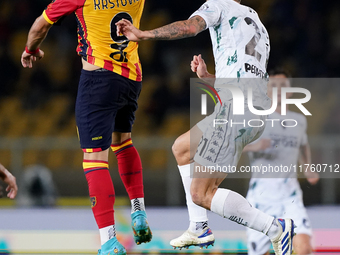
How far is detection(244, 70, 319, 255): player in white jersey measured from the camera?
3896mm

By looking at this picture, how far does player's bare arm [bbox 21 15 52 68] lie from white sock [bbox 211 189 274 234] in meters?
1.48

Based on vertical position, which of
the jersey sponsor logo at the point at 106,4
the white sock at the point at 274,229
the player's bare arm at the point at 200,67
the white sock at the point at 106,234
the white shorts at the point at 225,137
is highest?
the jersey sponsor logo at the point at 106,4

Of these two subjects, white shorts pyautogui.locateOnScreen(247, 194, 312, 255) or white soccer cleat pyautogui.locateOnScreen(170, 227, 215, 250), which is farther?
white shorts pyautogui.locateOnScreen(247, 194, 312, 255)

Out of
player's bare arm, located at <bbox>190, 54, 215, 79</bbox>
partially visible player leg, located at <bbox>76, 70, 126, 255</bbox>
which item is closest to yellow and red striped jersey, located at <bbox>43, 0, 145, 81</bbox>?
partially visible player leg, located at <bbox>76, 70, 126, 255</bbox>

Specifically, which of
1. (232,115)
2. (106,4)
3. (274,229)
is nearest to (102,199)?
(232,115)

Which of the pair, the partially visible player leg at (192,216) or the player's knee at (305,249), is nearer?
the partially visible player leg at (192,216)

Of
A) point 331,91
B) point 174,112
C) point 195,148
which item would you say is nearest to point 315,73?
point 331,91

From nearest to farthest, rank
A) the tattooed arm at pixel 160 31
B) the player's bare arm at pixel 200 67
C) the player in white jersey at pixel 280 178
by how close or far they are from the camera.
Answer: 1. the tattooed arm at pixel 160 31
2. the player's bare arm at pixel 200 67
3. the player in white jersey at pixel 280 178

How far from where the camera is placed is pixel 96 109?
3.09 m

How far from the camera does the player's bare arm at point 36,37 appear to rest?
3.13 meters

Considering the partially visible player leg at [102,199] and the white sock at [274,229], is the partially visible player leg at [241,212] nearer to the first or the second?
the white sock at [274,229]

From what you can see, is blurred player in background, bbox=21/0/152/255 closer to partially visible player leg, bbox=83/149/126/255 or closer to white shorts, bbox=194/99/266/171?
partially visible player leg, bbox=83/149/126/255

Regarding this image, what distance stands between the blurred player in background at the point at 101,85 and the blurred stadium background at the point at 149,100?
126 inches

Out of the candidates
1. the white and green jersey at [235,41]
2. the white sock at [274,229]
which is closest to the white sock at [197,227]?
the white sock at [274,229]
